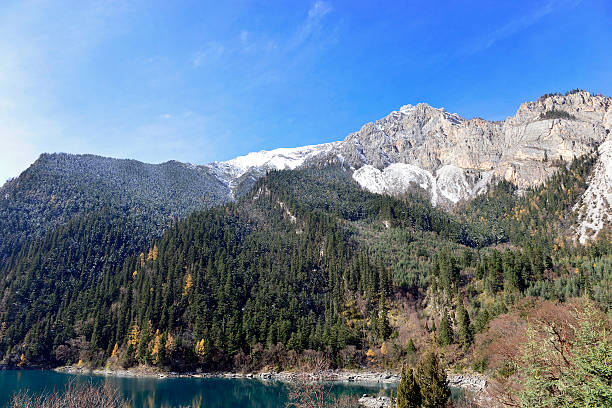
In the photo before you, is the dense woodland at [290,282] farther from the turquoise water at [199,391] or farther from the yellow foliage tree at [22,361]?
the turquoise water at [199,391]

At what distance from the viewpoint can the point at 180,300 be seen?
114250 millimetres

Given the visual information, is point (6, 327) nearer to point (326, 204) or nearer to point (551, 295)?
point (326, 204)

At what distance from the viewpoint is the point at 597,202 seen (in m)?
152

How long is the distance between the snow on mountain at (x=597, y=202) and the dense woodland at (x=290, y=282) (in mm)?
5183

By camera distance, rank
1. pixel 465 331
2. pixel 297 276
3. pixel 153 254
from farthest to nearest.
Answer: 1. pixel 153 254
2. pixel 297 276
3. pixel 465 331

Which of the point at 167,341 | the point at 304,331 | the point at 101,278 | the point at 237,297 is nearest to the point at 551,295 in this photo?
the point at 304,331

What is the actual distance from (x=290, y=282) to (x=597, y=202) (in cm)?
13295

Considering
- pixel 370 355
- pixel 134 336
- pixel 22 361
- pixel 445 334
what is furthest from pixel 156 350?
pixel 445 334

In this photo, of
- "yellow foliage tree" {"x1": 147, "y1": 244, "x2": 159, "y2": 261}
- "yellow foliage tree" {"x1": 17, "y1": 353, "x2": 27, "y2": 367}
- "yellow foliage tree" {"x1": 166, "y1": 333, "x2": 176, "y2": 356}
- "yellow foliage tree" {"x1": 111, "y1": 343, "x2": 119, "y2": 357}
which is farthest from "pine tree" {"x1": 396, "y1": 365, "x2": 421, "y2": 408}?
"yellow foliage tree" {"x1": 147, "y1": 244, "x2": 159, "y2": 261}

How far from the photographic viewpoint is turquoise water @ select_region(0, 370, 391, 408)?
58.9 m

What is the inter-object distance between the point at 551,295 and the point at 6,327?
153460mm

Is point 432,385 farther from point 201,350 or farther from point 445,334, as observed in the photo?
point 201,350

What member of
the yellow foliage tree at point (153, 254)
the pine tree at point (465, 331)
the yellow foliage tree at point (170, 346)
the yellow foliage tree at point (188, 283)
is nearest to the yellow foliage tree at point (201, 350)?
the yellow foliage tree at point (170, 346)

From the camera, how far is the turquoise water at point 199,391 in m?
58.9
